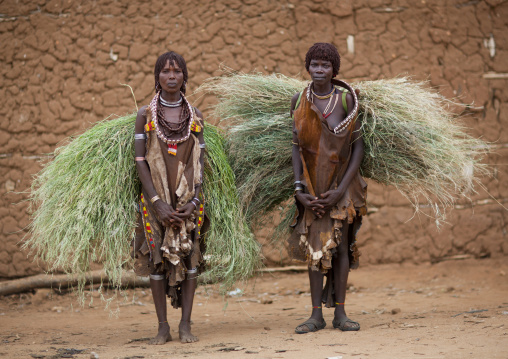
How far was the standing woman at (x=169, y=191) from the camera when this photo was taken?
378cm

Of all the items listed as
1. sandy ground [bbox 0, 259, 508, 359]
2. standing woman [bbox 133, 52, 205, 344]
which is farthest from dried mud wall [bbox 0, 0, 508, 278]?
standing woman [bbox 133, 52, 205, 344]

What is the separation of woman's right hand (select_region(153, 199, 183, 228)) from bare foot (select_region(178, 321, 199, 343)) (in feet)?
2.05

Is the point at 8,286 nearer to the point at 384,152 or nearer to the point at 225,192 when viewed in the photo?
the point at 225,192

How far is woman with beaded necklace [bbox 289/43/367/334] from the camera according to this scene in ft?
12.8

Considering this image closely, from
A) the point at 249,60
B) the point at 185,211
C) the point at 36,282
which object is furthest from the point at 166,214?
the point at 249,60

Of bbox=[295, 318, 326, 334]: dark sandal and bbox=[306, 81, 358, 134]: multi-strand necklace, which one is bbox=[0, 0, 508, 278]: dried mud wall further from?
bbox=[306, 81, 358, 134]: multi-strand necklace

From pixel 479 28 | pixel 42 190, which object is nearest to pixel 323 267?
pixel 42 190

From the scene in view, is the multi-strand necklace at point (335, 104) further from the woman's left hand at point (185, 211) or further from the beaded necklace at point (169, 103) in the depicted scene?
the woman's left hand at point (185, 211)

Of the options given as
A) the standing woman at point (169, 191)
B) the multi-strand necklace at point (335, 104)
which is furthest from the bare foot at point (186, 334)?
the multi-strand necklace at point (335, 104)

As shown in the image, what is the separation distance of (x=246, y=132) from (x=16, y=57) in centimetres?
272

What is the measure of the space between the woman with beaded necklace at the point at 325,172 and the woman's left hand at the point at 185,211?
2.13 feet

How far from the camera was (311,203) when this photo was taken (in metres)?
3.89

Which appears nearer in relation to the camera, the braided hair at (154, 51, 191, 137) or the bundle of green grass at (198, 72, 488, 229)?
the braided hair at (154, 51, 191, 137)

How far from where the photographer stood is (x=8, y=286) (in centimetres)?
562
